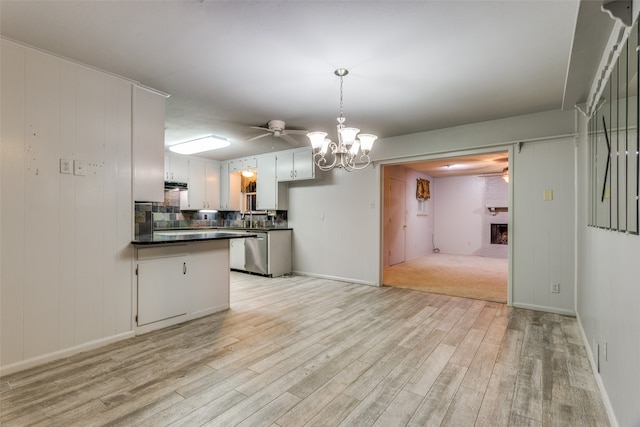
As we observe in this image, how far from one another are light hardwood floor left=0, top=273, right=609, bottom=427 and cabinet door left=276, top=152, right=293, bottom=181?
117 inches

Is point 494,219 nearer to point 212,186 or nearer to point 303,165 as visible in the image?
point 303,165

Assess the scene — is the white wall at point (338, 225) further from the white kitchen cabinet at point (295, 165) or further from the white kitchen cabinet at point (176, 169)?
→ the white kitchen cabinet at point (176, 169)

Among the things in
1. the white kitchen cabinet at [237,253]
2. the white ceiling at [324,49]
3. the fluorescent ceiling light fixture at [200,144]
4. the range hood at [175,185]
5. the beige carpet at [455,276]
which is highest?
the white ceiling at [324,49]

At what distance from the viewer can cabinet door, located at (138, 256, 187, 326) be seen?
2.95 metres

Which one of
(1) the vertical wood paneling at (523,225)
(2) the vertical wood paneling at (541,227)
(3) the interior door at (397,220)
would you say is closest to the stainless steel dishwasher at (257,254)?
(3) the interior door at (397,220)

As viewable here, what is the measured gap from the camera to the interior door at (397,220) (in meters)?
7.01

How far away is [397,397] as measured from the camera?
1.93 m

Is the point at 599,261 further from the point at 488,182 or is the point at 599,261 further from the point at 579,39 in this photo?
the point at 488,182

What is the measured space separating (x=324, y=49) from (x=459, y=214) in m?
8.07

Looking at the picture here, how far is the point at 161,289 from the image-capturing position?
122 inches

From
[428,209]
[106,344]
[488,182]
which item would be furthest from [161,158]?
[488,182]

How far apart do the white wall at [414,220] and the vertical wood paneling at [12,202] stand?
5.87m

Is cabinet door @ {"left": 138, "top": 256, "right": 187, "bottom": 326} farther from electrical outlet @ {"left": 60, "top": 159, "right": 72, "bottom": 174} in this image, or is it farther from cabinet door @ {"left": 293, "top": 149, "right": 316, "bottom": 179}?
cabinet door @ {"left": 293, "top": 149, "right": 316, "bottom": 179}

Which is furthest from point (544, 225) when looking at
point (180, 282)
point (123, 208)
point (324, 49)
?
point (123, 208)
